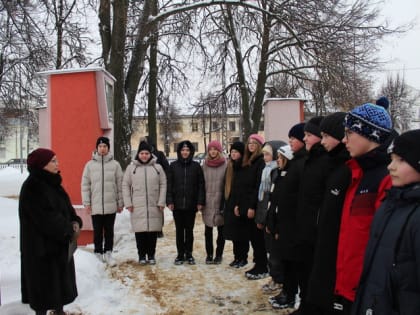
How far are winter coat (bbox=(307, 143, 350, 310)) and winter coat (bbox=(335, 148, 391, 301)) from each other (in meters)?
0.12

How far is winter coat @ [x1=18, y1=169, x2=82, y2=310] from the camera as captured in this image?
3.44 metres

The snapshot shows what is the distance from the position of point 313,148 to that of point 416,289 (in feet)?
5.70

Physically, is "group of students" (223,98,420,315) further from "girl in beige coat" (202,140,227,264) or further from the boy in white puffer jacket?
the boy in white puffer jacket

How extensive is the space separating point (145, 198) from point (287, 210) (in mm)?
2530

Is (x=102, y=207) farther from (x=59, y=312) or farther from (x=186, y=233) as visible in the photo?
(x=59, y=312)

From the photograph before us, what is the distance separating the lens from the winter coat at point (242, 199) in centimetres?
532

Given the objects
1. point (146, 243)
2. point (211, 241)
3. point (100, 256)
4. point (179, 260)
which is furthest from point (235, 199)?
point (100, 256)

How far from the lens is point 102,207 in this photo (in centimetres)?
574

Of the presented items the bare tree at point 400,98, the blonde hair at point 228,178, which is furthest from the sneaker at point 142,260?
Result: the bare tree at point 400,98

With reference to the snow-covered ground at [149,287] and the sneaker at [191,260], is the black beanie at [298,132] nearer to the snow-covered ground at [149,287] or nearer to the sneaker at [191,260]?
the snow-covered ground at [149,287]

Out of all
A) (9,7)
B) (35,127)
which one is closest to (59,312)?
(9,7)

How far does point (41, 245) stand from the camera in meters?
3.43

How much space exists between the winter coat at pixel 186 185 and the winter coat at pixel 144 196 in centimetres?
15

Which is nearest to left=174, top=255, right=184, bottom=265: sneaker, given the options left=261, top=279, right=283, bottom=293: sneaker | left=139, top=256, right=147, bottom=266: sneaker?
left=139, top=256, right=147, bottom=266: sneaker
